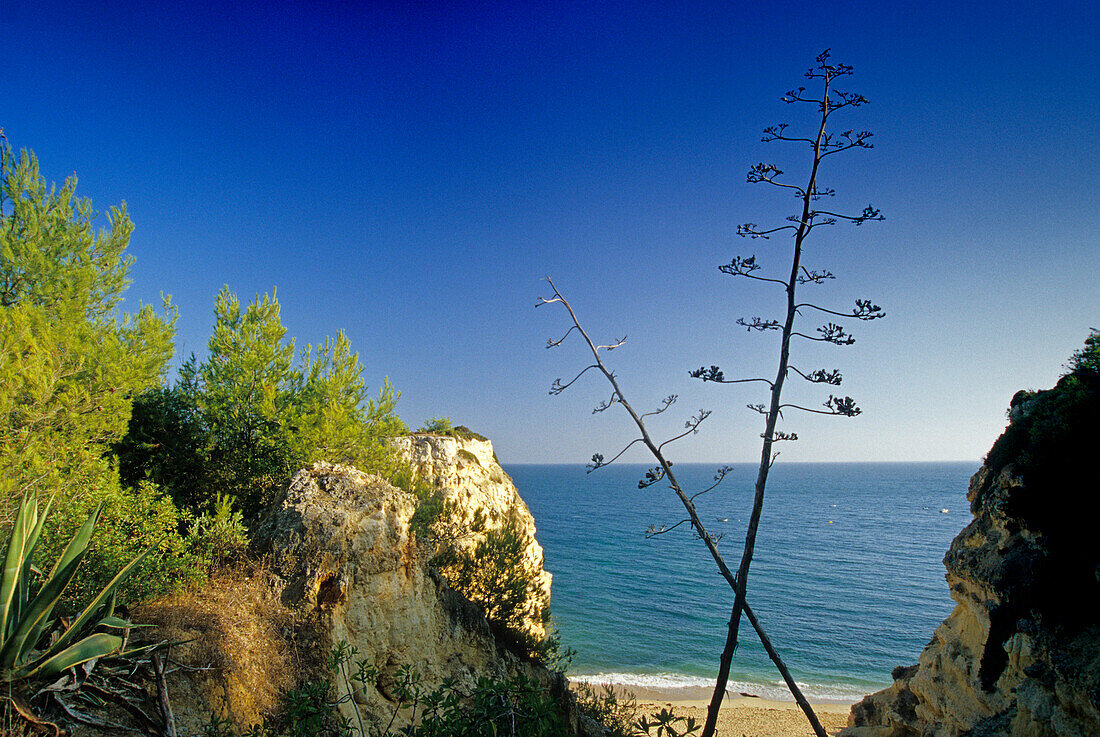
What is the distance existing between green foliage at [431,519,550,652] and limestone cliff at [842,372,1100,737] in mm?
8377

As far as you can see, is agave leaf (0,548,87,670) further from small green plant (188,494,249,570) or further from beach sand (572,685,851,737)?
beach sand (572,685,851,737)

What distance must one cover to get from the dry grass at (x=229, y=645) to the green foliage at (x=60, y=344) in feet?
10.1

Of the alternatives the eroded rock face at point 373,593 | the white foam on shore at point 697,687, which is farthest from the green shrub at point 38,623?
the white foam on shore at point 697,687

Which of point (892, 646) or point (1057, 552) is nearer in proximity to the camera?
point (1057, 552)

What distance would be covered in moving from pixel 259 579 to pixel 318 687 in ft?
13.8

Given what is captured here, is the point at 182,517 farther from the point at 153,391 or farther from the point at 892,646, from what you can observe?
the point at 892,646

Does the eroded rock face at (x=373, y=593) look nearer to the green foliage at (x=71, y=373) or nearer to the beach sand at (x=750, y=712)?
the green foliage at (x=71, y=373)

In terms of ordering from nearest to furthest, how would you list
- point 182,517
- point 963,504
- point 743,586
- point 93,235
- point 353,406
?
1. point 743,586
2. point 182,517
3. point 93,235
4. point 353,406
5. point 963,504

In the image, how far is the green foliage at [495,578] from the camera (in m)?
11.5

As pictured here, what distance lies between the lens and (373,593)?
7.85 m

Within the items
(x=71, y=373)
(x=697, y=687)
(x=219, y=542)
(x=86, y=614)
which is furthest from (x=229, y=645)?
(x=697, y=687)

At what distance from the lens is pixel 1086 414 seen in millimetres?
8406

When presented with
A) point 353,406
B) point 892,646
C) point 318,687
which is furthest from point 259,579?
point 892,646

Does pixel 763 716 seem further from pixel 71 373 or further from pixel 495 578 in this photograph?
pixel 71 373
